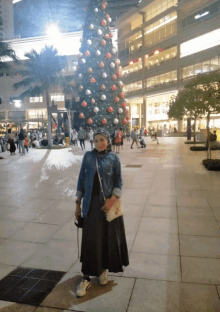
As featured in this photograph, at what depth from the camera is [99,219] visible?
118 inches

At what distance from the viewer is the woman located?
301 centimetres

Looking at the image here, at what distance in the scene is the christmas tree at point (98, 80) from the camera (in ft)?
59.9

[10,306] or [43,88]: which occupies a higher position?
[43,88]

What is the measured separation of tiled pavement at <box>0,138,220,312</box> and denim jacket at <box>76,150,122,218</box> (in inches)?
35.9

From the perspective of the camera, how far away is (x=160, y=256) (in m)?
3.84

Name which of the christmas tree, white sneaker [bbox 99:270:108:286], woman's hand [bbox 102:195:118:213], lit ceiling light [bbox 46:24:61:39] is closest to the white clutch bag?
woman's hand [bbox 102:195:118:213]

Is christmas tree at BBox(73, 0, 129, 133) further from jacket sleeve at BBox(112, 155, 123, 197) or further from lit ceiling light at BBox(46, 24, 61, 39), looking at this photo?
lit ceiling light at BBox(46, 24, 61, 39)

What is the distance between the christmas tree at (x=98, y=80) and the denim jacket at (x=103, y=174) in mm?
15028

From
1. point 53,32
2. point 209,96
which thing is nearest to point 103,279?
point 209,96

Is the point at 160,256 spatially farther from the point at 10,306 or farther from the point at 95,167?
the point at 10,306

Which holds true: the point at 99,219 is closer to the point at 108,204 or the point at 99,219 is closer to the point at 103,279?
the point at 108,204

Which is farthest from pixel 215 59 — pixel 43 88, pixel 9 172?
pixel 9 172

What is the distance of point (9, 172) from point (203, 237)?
352 inches

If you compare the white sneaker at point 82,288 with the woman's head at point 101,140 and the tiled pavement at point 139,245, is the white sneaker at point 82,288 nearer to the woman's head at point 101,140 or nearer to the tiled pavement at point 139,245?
the tiled pavement at point 139,245
